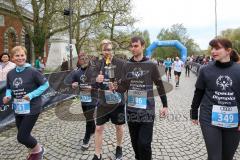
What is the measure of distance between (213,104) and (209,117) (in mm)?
160

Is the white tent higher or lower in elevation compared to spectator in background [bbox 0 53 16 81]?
higher

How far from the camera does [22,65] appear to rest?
426 cm

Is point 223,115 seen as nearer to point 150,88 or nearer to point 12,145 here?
point 150,88

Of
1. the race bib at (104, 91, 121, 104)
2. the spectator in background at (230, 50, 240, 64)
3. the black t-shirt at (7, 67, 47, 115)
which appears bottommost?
the race bib at (104, 91, 121, 104)

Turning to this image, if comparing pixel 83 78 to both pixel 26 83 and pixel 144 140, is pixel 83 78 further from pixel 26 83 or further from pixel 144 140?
pixel 144 140

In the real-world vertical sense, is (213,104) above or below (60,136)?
above

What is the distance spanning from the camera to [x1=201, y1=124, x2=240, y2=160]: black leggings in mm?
3184

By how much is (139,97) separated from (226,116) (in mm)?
1156

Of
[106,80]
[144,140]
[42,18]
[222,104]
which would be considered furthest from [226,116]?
[42,18]

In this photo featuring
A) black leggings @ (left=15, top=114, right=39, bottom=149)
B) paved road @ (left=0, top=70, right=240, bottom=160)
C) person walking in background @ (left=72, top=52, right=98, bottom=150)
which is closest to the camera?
black leggings @ (left=15, top=114, right=39, bottom=149)

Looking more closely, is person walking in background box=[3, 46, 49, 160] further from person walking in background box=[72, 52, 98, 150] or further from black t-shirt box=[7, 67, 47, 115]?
person walking in background box=[72, 52, 98, 150]

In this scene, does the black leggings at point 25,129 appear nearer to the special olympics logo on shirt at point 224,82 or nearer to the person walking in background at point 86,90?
the person walking in background at point 86,90

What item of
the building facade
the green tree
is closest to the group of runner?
the green tree

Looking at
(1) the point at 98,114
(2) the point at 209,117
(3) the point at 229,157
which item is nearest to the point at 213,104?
(2) the point at 209,117
